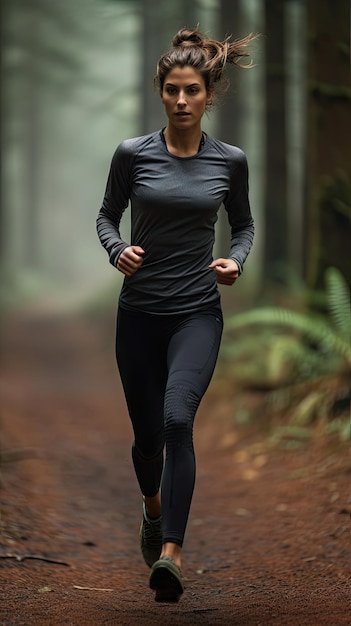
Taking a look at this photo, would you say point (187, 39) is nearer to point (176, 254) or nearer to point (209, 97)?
point (209, 97)

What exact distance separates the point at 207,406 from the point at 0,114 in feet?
59.8

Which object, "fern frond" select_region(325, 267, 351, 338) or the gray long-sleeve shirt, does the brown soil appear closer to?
"fern frond" select_region(325, 267, 351, 338)

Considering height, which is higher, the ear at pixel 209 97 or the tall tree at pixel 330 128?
the tall tree at pixel 330 128

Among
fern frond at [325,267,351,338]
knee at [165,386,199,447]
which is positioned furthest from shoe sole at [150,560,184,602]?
fern frond at [325,267,351,338]

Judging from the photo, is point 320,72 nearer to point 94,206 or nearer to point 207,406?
point 207,406

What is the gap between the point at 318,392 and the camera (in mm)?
8320

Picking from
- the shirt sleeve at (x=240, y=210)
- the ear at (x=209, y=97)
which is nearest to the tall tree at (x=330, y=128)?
the shirt sleeve at (x=240, y=210)

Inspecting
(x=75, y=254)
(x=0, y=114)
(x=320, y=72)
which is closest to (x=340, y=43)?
(x=320, y=72)

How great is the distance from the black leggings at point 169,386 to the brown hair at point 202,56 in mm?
1219

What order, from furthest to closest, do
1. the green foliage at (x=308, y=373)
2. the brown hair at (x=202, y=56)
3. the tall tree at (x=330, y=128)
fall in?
the tall tree at (x=330, y=128), the green foliage at (x=308, y=373), the brown hair at (x=202, y=56)

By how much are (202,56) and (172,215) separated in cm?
83

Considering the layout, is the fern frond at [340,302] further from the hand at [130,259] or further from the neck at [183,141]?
the hand at [130,259]

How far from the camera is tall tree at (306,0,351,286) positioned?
8430 mm

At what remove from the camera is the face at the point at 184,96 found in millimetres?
4379
